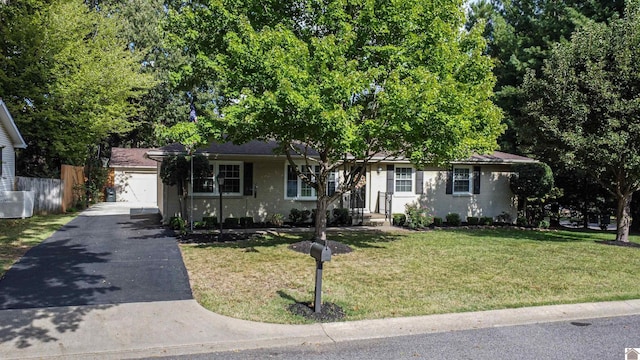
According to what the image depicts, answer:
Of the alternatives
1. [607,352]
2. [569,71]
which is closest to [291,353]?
[607,352]

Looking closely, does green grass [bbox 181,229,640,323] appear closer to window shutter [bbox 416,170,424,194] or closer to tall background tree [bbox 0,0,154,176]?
window shutter [bbox 416,170,424,194]

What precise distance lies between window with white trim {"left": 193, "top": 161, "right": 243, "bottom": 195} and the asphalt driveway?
7.77 ft

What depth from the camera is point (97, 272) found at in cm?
823

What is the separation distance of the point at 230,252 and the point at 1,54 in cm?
1635

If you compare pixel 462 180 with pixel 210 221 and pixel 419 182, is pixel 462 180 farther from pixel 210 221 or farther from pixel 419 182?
pixel 210 221

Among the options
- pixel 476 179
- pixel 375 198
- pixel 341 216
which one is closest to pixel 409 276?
pixel 341 216

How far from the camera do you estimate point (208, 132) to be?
970 cm

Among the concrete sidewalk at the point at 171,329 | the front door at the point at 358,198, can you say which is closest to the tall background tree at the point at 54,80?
the front door at the point at 358,198

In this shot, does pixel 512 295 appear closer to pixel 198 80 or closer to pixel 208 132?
pixel 208 132

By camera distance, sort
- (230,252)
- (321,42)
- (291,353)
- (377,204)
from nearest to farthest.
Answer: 1. (291,353)
2. (321,42)
3. (230,252)
4. (377,204)

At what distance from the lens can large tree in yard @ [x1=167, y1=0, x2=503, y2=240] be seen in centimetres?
867

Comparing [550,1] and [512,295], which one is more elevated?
[550,1]

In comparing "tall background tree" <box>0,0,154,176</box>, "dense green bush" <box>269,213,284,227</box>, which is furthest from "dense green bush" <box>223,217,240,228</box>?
"tall background tree" <box>0,0,154,176</box>

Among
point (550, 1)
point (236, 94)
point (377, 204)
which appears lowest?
point (377, 204)
